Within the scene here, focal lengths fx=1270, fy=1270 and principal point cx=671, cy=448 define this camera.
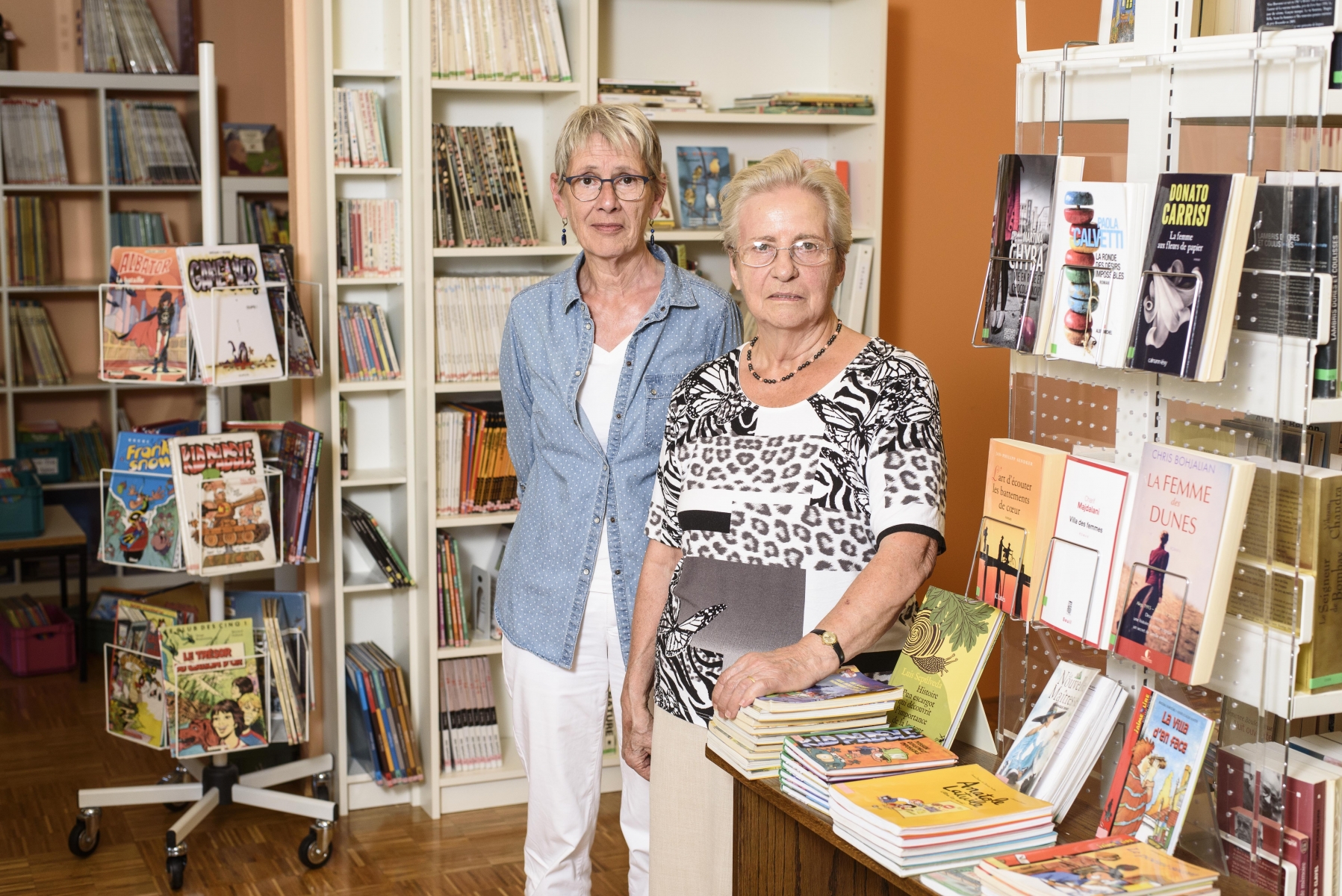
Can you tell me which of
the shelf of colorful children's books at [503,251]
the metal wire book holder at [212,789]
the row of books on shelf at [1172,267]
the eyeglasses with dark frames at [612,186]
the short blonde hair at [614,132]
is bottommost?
the metal wire book holder at [212,789]

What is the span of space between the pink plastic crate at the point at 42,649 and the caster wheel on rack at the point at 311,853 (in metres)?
2.07

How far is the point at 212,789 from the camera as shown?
3.31 meters

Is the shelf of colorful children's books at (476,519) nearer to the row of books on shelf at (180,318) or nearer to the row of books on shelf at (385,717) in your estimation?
the row of books on shelf at (385,717)

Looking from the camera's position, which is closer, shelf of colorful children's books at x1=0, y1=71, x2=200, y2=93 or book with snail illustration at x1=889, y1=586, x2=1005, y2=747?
book with snail illustration at x1=889, y1=586, x2=1005, y2=747

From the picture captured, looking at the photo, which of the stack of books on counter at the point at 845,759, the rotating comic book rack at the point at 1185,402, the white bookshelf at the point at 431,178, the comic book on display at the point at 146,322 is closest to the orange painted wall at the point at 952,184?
the white bookshelf at the point at 431,178

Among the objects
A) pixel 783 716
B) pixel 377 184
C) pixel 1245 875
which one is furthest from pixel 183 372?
pixel 1245 875

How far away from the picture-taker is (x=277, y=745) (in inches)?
146

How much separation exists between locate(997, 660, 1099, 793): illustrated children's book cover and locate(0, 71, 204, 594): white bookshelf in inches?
184

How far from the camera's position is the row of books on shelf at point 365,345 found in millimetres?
3365

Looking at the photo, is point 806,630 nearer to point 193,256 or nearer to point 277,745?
point 193,256

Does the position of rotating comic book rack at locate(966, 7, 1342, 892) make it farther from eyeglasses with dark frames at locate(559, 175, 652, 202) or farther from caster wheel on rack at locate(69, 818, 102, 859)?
caster wheel on rack at locate(69, 818, 102, 859)

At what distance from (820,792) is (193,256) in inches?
85.0

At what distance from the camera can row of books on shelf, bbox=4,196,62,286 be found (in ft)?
17.3

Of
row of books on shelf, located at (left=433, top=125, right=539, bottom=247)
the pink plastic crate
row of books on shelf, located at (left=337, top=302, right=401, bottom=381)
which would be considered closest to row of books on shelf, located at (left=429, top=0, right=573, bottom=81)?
row of books on shelf, located at (left=433, top=125, right=539, bottom=247)
